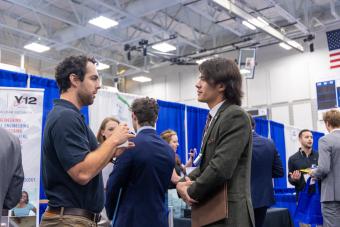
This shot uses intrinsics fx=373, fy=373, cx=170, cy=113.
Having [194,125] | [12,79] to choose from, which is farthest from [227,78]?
[194,125]

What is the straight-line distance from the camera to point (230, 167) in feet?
4.99

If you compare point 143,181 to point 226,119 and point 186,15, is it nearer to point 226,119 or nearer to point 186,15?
point 226,119

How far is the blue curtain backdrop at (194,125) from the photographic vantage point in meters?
5.94

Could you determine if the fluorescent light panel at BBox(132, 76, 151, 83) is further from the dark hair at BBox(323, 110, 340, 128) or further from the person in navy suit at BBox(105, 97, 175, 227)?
the person in navy suit at BBox(105, 97, 175, 227)

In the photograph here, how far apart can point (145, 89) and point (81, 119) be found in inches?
575

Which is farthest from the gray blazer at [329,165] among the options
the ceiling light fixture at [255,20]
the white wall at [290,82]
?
the white wall at [290,82]

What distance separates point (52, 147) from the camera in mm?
1636

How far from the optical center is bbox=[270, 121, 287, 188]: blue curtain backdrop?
8.02 meters

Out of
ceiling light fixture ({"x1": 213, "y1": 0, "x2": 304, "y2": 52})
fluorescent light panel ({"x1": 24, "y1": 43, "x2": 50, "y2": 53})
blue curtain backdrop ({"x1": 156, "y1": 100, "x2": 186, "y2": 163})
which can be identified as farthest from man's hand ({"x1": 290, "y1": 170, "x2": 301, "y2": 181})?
fluorescent light panel ({"x1": 24, "y1": 43, "x2": 50, "y2": 53})

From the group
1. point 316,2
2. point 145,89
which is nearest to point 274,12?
point 316,2

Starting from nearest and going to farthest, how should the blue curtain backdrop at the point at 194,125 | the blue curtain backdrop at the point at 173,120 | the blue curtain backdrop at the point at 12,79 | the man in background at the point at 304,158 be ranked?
the blue curtain backdrop at the point at 12,79 < the man in background at the point at 304,158 < the blue curtain backdrop at the point at 173,120 < the blue curtain backdrop at the point at 194,125

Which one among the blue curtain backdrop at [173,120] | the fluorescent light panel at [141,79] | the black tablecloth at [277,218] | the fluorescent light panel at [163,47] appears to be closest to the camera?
the black tablecloth at [277,218]

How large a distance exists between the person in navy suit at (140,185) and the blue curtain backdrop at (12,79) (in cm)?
195

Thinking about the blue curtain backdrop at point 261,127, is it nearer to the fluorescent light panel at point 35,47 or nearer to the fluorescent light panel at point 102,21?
the fluorescent light panel at point 102,21
